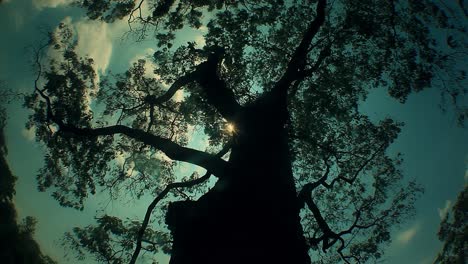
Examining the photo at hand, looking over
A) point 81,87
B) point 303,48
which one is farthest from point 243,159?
point 81,87

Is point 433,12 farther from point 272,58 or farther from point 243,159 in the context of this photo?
point 243,159

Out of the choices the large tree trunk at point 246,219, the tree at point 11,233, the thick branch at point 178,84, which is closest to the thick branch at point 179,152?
the large tree trunk at point 246,219

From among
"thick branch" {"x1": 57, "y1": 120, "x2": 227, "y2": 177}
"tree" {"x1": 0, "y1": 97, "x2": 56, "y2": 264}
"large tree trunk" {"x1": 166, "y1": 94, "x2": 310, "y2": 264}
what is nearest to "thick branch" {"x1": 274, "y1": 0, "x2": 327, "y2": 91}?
"large tree trunk" {"x1": 166, "y1": 94, "x2": 310, "y2": 264}

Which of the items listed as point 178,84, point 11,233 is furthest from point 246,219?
point 11,233

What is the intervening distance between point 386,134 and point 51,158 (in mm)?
12966

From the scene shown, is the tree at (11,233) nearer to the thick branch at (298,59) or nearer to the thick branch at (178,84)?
the thick branch at (178,84)

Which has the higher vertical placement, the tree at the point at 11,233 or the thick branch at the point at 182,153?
the tree at the point at 11,233

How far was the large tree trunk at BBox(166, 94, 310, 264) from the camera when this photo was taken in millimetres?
3689

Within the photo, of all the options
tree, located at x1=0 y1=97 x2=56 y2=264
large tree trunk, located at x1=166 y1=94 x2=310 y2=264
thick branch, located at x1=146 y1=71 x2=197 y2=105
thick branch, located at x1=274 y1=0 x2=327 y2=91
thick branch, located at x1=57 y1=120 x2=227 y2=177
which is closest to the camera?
large tree trunk, located at x1=166 y1=94 x2=310 y2=264

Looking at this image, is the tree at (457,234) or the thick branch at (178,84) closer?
the thick branch at (178,84)

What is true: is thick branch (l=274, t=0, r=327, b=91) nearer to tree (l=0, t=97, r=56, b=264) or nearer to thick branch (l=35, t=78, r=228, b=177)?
thick branch (l=35, t=78, r=228, b=177)

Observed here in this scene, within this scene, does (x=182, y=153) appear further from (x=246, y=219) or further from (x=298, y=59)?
(x=298, y=59)

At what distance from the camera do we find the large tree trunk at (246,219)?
3689 mm

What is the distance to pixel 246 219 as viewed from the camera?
158 inches
